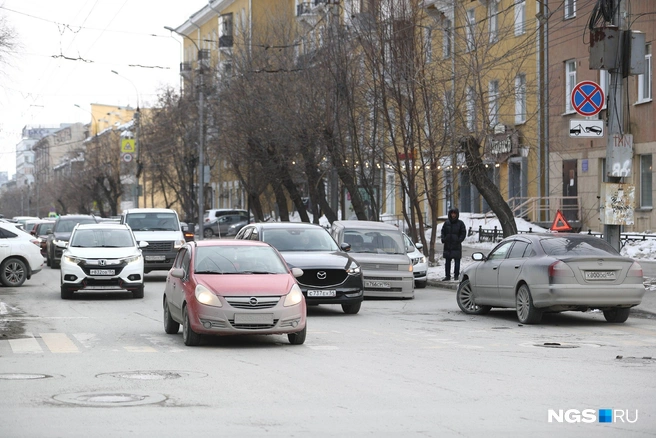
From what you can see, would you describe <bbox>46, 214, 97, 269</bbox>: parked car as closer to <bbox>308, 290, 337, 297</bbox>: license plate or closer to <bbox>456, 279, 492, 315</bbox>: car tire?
<bbox>308, 290, 337, 297</bbox>: license plate

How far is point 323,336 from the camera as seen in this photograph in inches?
607

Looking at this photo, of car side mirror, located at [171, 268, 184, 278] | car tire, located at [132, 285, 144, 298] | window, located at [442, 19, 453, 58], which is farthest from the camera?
window, located at [442, 19, 453, 58]

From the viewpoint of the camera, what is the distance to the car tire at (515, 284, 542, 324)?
17.0 metres

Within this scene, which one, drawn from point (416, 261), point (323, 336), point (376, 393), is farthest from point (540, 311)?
point (416, 261)

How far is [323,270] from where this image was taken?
62.0ft

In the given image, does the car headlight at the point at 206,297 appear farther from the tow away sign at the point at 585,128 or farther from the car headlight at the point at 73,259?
the car headlight at the point at 73,259

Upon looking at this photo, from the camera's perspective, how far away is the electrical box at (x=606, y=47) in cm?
1930

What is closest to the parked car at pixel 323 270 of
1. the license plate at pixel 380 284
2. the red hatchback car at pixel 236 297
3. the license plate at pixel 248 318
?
the license plate at pixel 380 284

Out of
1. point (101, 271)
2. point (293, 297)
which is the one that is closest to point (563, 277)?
point (293, 297)

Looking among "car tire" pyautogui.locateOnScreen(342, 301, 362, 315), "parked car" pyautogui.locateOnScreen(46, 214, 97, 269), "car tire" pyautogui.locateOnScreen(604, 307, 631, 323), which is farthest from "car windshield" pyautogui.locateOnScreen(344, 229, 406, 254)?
"parked car" pyautogui.locateOnScreen(46, 214, 97, 269)

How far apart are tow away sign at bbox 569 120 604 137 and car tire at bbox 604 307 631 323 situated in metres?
3.49

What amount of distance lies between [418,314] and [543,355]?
6761 mm

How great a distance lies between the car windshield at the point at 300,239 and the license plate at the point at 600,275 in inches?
220

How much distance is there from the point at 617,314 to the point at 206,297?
297 inches
